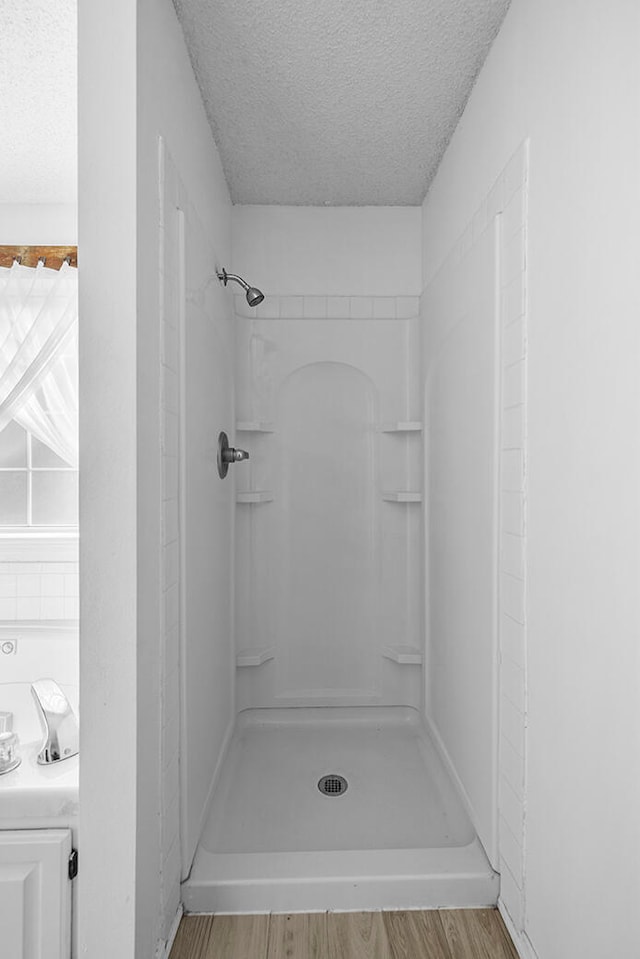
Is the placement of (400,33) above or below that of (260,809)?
above

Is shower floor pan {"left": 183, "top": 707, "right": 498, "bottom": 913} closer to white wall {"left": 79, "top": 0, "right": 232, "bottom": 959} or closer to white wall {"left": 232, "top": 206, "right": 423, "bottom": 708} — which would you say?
white wall {"left": 232, "top": 206, "right": 423, "bottom": 708}

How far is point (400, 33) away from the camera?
5.71 ft

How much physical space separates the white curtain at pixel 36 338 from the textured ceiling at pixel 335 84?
74 cm

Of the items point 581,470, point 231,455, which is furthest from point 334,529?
point 581,470

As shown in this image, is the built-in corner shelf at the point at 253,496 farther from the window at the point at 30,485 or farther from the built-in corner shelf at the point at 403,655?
the built-in corner shelf at the point at 403,655

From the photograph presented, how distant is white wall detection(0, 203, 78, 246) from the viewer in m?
2.50

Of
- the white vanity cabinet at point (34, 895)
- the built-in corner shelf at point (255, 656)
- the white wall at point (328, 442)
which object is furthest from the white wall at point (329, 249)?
the white vanity cabinet at point (34, 895)

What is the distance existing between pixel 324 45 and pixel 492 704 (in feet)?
6.01

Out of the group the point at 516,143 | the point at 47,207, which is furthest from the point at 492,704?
the point at 47,207

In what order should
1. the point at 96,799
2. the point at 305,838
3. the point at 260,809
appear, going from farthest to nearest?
the point at 260,809 → the point at 305,838 → the point at 96,799

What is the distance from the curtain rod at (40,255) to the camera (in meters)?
2.48

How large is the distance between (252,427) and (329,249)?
2.84ft

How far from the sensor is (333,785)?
2.33 metres

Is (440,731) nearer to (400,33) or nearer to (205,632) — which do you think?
(205,632)
